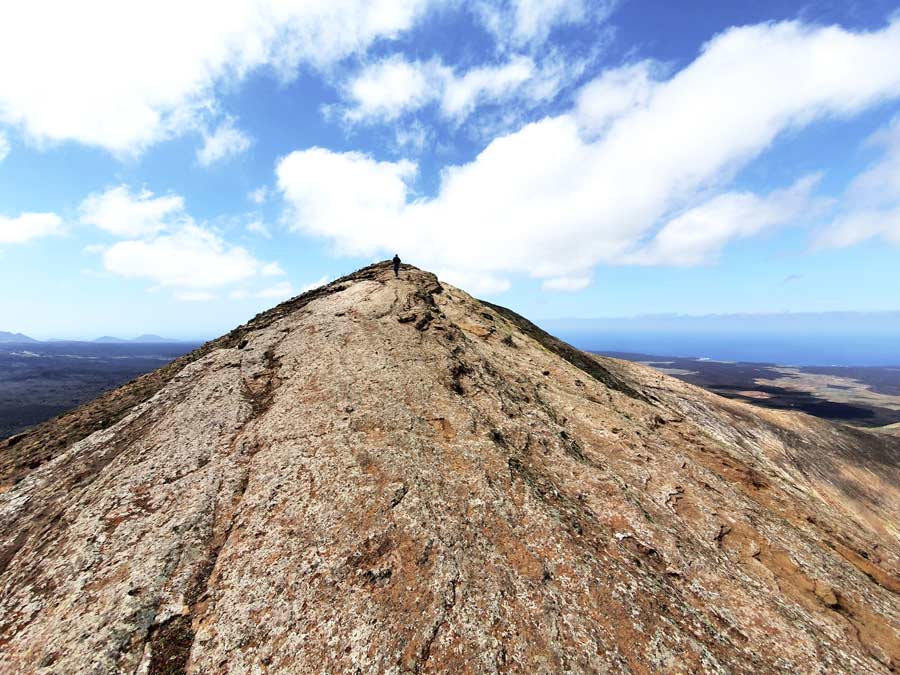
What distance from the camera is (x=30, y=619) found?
40.3ft

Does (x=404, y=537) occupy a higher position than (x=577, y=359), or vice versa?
(x=577, y=359)

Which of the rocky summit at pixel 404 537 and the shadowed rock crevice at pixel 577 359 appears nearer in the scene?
the rocky summit at pixel 404 537

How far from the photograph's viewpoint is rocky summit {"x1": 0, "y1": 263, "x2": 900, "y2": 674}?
1180cm

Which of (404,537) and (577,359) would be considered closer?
(404,537)

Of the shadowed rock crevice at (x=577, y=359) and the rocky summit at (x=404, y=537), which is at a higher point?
the shadowed rock crevice at (x=577, y=359)

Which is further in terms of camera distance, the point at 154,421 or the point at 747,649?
the point at 154,421

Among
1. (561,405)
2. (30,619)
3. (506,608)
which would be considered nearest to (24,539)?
(30,619)

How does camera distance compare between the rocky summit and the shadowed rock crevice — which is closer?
the rocky summit

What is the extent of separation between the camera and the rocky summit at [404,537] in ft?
→ 38.7

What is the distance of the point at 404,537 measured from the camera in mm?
14453

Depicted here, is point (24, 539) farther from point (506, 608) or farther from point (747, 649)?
point (747, 649)

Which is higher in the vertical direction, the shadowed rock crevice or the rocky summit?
the shadowed rock crevice

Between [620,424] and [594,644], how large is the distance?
48.2 feet

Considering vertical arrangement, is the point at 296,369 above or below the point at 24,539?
above
